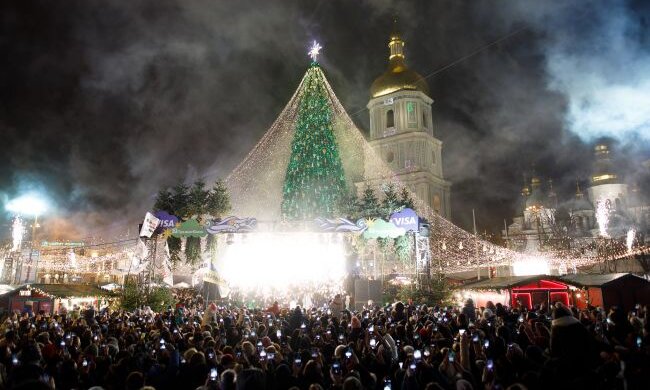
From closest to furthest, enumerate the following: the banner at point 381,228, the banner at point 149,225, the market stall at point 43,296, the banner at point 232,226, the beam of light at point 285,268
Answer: the banner at point 149,225, the banner at point 381,228, the banner at point 232,226, the market stall at point 43,296, the beam of light at point 285,268

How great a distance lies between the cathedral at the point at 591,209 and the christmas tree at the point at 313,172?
132 feet

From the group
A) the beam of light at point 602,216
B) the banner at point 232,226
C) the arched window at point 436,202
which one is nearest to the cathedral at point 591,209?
the beam of light at point 602,216

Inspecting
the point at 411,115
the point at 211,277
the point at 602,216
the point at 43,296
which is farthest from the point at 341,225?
the point at 602,216

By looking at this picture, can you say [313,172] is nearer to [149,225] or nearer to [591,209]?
[149,225]

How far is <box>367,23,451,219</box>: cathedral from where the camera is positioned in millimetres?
61438

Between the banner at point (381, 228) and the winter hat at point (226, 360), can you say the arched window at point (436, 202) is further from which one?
the winter hat at point (226, 360)

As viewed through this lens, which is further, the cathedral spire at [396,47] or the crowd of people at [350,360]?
the cathedral spire at [396,47]

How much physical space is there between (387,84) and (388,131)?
7.11 m

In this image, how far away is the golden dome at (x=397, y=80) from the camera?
64438mm

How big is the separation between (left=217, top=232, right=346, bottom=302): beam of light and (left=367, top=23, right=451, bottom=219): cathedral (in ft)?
91.6

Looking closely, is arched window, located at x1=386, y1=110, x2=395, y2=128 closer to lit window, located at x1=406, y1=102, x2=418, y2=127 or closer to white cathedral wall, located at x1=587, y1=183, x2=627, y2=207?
lit window, located at x1=406, y1=102, x2=418, y2=127

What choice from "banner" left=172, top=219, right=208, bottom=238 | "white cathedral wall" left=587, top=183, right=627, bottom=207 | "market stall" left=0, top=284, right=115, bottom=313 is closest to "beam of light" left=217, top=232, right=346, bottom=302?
"banner" left=172, top=219, right=208, bottom=238

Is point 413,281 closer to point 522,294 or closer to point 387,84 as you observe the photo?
point 522,294

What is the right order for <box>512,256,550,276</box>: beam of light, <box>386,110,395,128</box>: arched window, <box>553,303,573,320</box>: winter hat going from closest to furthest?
<box>553,303,573,320</box>: winter hat
<box>512,256,550,276</box>: beam of light
<box>386,110,395,128</box>: arched window
